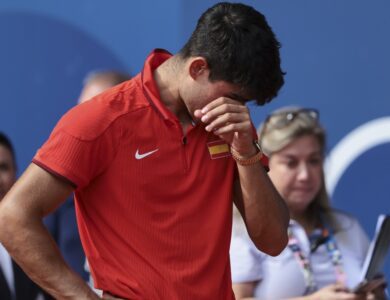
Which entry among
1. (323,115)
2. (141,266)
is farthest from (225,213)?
(323,115)

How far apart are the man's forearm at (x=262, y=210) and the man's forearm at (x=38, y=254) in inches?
19.2

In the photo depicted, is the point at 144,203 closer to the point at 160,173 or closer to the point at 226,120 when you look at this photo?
the point at 160,173

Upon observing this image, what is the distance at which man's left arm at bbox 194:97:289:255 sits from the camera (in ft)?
7.66

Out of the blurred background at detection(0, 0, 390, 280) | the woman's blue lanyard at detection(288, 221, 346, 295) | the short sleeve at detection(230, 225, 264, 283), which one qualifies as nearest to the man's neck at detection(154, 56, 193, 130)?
the short sleeve at detection(230, 225, 264, 283)

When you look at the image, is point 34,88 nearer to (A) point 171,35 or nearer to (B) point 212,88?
(A) point 171,35

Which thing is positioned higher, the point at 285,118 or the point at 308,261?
the point at 285,118

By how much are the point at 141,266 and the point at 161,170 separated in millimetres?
239

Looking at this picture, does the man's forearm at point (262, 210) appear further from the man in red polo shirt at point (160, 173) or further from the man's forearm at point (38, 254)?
the man's forearm at point (38, 254)

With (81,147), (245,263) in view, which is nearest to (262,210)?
(81,147)

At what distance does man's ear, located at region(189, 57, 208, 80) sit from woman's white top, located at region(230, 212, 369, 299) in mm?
1157

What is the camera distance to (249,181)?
248 cm

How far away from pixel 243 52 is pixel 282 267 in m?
1.30

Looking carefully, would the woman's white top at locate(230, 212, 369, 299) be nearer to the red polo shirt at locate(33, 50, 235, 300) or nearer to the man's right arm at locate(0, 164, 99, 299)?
the red polo shirt at locate(33, 50, 235, 300)

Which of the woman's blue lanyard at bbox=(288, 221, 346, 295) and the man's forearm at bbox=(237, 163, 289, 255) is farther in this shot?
the woman's blue lanyard at bbox=(288, 221, 346, 295)
